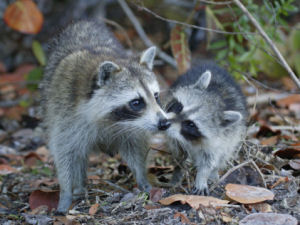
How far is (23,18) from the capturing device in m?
7.30

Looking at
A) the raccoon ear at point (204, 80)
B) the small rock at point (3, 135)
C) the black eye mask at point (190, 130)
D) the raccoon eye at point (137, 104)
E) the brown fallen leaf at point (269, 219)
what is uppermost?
the raccoon ear at point (204, 80)

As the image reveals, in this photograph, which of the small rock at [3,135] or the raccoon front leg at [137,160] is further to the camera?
the small rock at [3,135]

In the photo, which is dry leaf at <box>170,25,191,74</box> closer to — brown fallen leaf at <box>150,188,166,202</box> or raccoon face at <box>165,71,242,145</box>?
raccoon face at <box>165,71,242,145</box>

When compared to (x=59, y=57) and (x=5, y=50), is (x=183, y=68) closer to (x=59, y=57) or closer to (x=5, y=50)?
(x=59, y=57)

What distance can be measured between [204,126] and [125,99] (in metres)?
0.91

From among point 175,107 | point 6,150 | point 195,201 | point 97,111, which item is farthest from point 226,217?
point 6,150

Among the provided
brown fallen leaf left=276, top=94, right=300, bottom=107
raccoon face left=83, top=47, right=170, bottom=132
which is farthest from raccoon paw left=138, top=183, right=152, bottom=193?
brown fallen leaf left=276, top=94, right=300, bottom=107

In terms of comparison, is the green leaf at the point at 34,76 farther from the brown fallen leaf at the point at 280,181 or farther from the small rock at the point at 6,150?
the brown fallen leaf at the point at 280,181

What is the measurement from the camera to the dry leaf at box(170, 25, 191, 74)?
7117 mm

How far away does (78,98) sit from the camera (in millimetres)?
4855

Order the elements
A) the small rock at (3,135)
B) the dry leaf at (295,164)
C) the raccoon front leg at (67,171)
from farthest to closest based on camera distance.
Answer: the small rock at (3,135)
the raccoon front leg at (67,171)
the dry leaf at (295,164)

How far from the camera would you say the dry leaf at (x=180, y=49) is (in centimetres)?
712

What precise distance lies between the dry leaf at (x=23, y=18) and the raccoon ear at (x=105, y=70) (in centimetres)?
299

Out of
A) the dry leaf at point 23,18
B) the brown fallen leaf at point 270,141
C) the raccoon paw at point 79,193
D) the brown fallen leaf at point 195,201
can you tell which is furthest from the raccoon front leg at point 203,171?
the dry leaf at point 23,18
